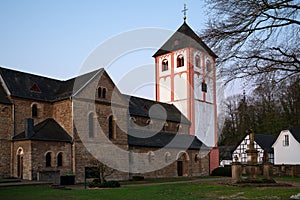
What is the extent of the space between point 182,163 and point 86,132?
1492 cm

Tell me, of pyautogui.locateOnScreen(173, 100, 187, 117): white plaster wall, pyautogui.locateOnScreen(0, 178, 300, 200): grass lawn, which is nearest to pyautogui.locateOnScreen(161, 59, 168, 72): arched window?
pyautogui.locateOnScreen(173, 100, 187, 117): white plaster wall

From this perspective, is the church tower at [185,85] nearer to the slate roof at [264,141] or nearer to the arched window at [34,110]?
the slate roof at [264,141]

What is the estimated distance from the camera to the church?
27648 mm

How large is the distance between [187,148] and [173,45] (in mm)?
15528

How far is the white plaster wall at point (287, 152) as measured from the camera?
44.8m

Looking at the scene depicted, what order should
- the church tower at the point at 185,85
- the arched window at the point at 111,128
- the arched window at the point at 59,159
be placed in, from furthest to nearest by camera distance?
the church tower at the point at 185,85 → the arched window at the point at 111,128 → the arched window at the point at 59,159

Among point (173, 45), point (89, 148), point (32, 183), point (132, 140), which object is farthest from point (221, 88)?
point (173, 45)

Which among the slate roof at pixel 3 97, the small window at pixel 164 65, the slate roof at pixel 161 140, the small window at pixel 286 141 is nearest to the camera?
the slate roof at pixel 3 97

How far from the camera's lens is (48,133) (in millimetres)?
28281

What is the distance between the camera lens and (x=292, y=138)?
148 ft

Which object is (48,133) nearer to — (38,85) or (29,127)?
(29,127)

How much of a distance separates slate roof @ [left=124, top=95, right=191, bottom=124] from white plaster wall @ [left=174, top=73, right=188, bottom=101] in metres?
1.62

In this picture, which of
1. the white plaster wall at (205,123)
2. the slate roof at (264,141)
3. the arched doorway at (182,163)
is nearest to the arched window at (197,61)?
the white plaster wall at (205,123)

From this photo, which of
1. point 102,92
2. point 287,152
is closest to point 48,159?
point 102,92
